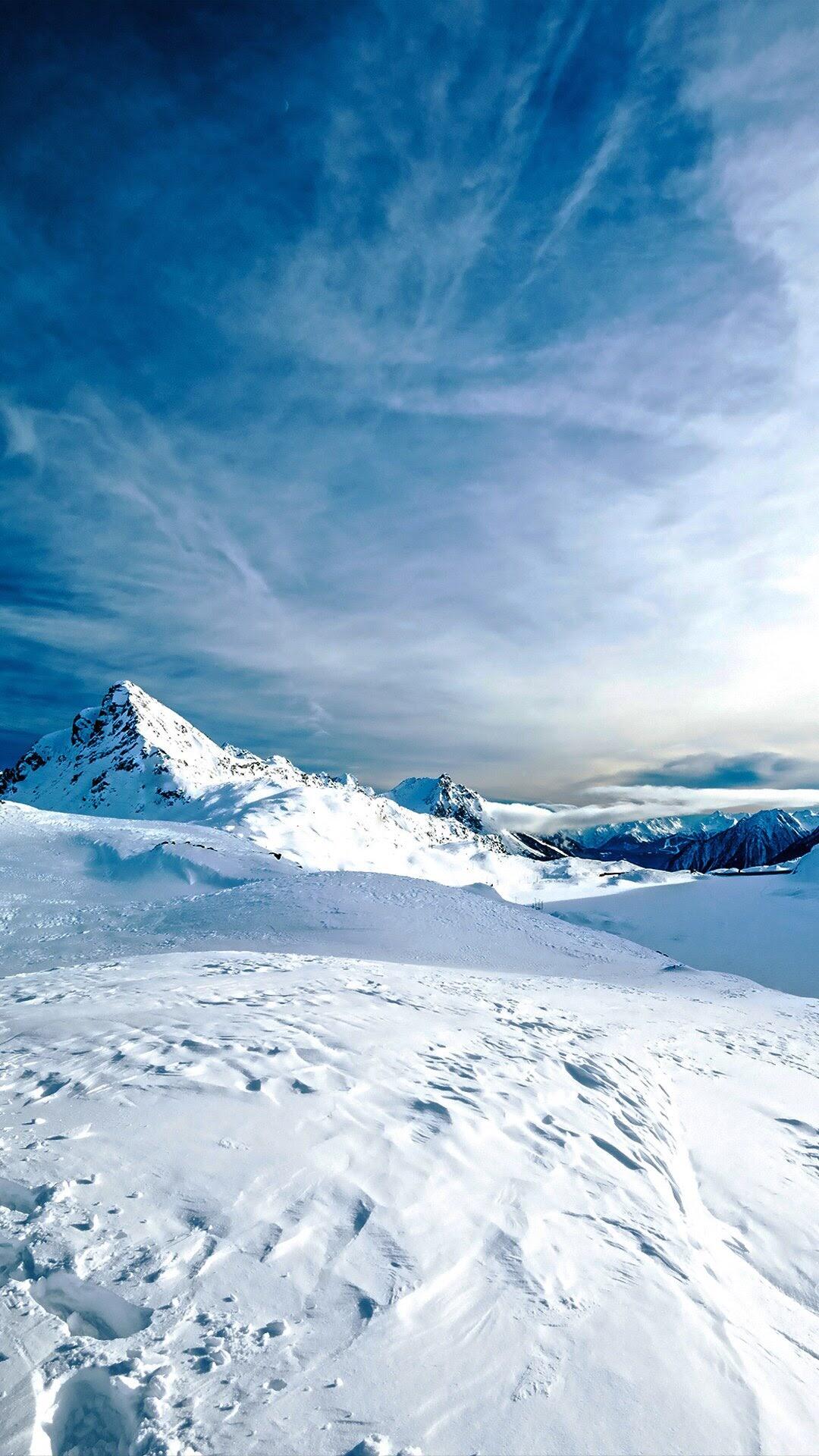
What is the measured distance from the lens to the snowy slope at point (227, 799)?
6388 centimetres

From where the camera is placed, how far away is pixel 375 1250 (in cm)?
352

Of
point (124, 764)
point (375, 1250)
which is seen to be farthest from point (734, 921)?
point (124, 764)

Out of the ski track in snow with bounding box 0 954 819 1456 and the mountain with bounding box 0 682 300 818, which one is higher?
the mountain with bounding box 0 682 300 818

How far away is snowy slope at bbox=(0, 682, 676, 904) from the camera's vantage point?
63.9 meters

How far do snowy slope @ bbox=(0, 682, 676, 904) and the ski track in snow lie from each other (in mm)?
36893

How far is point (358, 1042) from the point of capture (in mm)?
6754

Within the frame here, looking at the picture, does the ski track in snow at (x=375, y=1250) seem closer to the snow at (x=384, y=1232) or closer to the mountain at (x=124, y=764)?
the snow at (x=384, y=1232)

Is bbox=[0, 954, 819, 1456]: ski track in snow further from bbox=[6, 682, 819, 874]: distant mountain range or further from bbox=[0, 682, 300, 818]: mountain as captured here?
bbox=[0, 682, 300, 818]: mountain

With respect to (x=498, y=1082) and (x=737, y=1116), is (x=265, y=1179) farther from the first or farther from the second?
(x=737, y=1116)

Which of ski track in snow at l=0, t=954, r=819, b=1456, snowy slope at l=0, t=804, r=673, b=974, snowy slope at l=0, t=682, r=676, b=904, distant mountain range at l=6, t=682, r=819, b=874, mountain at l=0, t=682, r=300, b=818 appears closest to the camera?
ski track in snow at l=0, t=954, r=819, b=1456

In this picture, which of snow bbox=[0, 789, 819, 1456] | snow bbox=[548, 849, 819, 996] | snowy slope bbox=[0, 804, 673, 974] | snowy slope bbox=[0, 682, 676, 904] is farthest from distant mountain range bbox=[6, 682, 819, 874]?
snow bbox=[0, 789, 819, 1456]

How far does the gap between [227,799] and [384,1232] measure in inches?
3218

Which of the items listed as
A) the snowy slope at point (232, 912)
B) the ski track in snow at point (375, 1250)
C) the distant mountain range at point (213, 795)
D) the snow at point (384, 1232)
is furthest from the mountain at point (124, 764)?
the ski track in snow at point (375, 1250)

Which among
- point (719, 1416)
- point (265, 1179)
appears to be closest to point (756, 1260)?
point (719, 1416)
